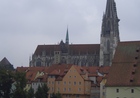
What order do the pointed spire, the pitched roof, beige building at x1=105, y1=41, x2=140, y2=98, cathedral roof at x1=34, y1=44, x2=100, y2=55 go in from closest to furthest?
beige building at x1=105, y1=41, x2=140, y2=98
the pitched roof
the pointed spire
cathedral roof at x1=34, y1=44, x2=100, y2=55

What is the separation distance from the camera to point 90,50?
184 metres

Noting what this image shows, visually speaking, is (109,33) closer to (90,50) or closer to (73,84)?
(90,50)

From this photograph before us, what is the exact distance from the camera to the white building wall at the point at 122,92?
76.1 metres

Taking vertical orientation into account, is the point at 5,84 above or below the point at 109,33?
below

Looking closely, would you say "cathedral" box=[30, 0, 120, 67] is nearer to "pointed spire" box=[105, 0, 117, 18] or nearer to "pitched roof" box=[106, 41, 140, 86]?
"pointed spire" box=[105, 0, 117, 18]

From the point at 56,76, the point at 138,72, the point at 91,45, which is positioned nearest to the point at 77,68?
the point at 56,76

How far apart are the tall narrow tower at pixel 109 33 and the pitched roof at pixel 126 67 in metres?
95.1

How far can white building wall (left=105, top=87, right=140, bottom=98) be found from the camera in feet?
250

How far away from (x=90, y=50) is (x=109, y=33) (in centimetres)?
1141

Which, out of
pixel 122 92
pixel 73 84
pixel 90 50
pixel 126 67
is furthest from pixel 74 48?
pixel 122 92

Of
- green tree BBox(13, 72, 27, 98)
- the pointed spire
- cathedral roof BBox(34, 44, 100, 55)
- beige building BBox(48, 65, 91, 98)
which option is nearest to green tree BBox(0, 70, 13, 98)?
green tree BBox(13, 72, 27, 98)

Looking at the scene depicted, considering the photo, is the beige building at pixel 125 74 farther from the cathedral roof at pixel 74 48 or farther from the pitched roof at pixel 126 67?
the cathedral roof at pixel 74 48

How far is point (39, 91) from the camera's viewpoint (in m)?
85.1

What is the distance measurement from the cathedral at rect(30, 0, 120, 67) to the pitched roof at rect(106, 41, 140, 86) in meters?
93.4
